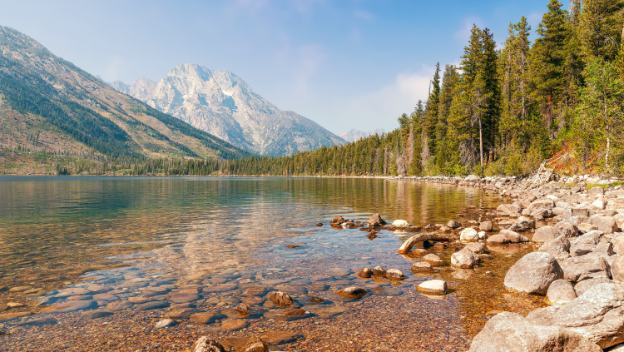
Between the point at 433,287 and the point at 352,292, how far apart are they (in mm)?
2553

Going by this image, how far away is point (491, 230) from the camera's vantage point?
22156 millimetres

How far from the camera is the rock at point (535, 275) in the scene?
36.2 ft

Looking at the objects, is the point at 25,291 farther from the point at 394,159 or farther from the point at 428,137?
the point at 394,159

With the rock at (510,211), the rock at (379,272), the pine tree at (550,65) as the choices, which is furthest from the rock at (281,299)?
the pine tree at (550,65)

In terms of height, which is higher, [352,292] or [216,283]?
[352,292]

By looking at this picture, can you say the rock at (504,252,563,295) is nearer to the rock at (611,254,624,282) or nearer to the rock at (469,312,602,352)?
the rock at (611,254,624,282)

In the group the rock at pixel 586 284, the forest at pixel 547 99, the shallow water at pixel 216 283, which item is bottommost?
the shallow water at pixel 216 283

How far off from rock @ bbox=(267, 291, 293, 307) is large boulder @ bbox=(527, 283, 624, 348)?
612 centimetres

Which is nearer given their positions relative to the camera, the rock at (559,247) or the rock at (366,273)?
the rock at (366,273)

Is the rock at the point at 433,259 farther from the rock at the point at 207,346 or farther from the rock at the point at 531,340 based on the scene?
the rock at the point at 207,346

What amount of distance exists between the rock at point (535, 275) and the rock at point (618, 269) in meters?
1.30

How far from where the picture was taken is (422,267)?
46.4 feet

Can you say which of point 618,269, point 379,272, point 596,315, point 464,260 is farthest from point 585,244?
point 596,315

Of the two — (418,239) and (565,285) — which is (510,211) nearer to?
(418,239)
